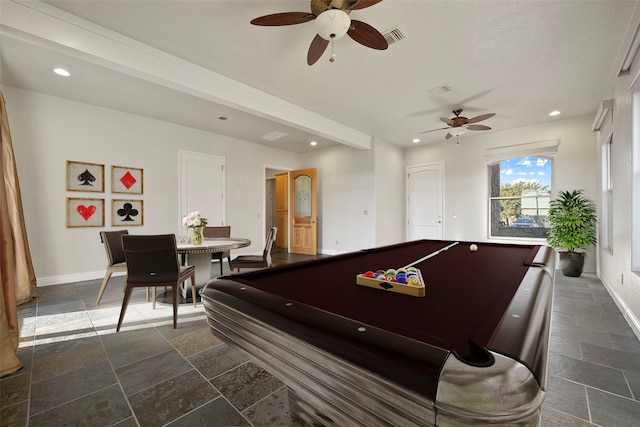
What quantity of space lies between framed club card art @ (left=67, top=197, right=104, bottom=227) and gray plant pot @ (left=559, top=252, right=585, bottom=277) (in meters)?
7.57

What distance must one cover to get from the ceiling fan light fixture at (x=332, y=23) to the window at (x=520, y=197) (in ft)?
16.4

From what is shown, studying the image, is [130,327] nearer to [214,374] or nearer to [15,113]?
[214,374]

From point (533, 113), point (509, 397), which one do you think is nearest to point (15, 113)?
point (509, 397)

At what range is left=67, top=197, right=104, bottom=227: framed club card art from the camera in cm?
396

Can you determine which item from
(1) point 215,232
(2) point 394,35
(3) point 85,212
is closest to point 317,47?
(2) point 394,35

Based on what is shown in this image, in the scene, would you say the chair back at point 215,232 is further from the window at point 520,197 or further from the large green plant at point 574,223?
the large green plant at point 574,223

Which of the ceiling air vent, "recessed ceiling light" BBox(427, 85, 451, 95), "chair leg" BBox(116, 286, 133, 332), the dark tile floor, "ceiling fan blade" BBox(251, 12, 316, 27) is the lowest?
the dark tile floor

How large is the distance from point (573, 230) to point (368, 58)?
171 inches

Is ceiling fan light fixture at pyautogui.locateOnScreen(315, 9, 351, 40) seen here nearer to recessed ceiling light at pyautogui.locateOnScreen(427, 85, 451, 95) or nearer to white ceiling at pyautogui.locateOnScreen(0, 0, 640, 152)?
white ceiling at pyautogui.locateOnScreen(0, 0, 640, 152)

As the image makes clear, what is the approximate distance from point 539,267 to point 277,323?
5.13ft

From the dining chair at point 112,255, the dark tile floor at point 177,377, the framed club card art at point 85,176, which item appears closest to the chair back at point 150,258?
the dark tile floor at point 177,377

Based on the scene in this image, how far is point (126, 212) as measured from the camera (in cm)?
444

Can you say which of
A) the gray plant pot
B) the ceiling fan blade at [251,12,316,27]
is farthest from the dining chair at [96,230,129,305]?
the gray plant pot

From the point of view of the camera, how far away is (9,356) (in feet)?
5.60
